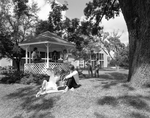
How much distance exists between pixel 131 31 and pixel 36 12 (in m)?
18.5

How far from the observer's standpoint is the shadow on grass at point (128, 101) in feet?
15.7

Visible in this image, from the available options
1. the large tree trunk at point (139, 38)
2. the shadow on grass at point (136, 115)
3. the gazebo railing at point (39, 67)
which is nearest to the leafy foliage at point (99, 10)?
the gazebo railing at point (39, 67)

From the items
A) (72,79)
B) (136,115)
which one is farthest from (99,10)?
(136,115)

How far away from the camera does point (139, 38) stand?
595cm

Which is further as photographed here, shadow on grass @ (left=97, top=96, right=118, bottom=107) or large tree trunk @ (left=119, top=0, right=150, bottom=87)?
large tree trunk @ (left=119, top=0, right=150, bottom=87)

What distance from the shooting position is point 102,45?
32469mm

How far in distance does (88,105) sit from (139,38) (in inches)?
126

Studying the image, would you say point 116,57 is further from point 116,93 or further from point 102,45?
point 116,93

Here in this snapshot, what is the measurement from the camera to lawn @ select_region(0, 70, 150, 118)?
4.73 metres

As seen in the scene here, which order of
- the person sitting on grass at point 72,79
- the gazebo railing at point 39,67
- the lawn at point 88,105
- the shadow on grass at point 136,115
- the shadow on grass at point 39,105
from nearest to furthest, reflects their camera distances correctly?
the shadow on grass at point 136,115
the lawn at point 88,105
the shadow on grass at point 39,105
the person sitting on grass at point 72,79
the gazebo railing at point 39,67

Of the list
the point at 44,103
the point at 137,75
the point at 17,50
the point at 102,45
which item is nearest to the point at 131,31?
the point at 137,75

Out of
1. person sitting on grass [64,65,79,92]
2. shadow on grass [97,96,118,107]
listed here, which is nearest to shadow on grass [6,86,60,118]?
person sitting on grass [64,65,79,92]

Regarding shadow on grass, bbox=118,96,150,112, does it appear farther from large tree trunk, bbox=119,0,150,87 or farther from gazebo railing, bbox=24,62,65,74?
gazebo railing, bbox=24,62,65,74

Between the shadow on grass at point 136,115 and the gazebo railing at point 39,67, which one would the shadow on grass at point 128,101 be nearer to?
the shadow on grass at point 136,115
